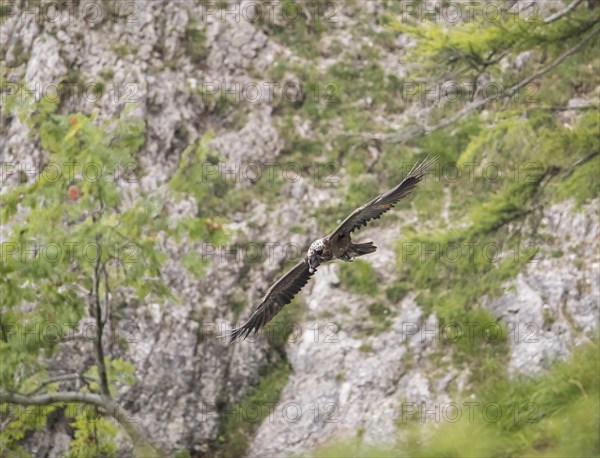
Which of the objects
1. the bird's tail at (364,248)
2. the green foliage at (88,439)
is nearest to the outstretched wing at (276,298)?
the bird's tail at (364,248)

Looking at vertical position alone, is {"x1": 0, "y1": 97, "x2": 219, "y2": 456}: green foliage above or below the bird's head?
above

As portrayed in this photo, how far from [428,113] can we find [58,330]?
8754mm

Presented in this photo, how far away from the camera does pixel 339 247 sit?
5742 millimetres

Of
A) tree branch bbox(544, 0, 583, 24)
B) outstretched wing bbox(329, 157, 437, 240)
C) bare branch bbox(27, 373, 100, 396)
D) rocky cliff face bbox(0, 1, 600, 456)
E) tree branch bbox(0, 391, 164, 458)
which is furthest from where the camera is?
rocky cliff face bbox(0, 1, 600, 456)

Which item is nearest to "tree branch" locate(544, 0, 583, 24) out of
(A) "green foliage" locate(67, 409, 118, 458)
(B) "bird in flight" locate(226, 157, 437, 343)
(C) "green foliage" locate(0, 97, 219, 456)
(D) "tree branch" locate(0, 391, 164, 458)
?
(B) "bird in flight" locate(226, 157, 437, 343)

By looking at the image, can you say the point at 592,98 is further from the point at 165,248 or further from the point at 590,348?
the point at 165,248

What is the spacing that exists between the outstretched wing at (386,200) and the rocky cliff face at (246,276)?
15.8 feet

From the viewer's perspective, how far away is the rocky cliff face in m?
11.4

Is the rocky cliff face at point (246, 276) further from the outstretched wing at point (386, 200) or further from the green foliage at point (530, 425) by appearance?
the outstretched wing at point (386, 200)

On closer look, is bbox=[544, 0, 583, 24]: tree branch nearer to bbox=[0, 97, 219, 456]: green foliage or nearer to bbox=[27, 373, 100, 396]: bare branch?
bbox=[0, 97, 219, 456]: green foliage

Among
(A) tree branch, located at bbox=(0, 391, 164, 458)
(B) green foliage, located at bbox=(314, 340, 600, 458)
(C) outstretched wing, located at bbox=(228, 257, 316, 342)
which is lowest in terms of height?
(B) green foliage, located at bbox=(314, 340, 600, 458)

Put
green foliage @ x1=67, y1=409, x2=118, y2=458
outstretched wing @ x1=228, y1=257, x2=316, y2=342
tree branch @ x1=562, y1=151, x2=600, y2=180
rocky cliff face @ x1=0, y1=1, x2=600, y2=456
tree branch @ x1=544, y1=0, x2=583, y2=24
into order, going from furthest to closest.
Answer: rocky cliff face @ x1=0, y1=1, x2=600, y2=456 < green foliage @ x1=67, y1=409, x2=118, y2=458 < tree branch @ x1=562, y1=151, x2=600, y2=180 < tree branch @ x1=544, y1=0, x2=583, y2=24 < outstretched wing @ x1=228, y1=257, x2=316, y2=342

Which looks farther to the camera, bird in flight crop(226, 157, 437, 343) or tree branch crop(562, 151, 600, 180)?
tree branch crop(562, 151, 600, 180)

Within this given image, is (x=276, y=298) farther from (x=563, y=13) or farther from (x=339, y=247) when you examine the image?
(x=563, y=13)
